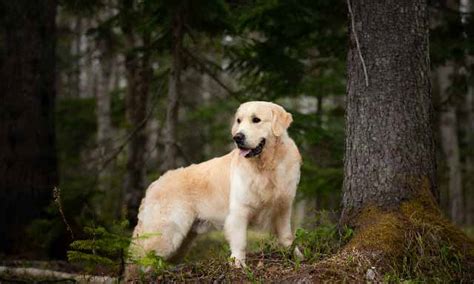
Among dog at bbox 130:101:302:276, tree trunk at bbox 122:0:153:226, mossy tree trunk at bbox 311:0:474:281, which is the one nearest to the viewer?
mossy tree trunk at bbox 311:0:474:281

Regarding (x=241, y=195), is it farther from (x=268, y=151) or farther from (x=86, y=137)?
(x=86, y=137)

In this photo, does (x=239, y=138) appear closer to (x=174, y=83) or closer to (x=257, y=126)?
(x=257, y=126)

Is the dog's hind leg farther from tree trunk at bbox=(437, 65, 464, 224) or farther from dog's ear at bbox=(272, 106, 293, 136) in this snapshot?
tree trunk at bbox=(437, 65, 464, 224)

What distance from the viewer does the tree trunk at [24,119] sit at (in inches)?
323

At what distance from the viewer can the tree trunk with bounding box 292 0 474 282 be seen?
4.96 m

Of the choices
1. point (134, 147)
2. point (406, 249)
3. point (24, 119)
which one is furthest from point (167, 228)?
point (134, 147)

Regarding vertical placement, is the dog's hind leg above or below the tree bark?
below

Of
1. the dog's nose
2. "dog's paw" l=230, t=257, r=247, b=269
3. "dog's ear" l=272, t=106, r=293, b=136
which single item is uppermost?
"dog's ear" l=272, t=106, r=293, b=136

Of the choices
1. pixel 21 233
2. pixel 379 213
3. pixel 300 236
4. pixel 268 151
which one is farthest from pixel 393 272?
pixel 21 233

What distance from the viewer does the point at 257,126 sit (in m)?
5.38

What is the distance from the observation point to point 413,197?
16.6ft

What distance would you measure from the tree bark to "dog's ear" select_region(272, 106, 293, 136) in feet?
2.14

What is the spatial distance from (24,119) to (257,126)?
4.46 meters

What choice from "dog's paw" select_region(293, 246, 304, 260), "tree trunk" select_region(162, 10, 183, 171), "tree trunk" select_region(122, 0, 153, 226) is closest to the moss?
"dog's paw" select_region(293, 246, 304, 260)
